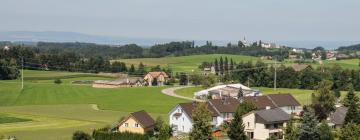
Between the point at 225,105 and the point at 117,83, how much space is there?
56.2m

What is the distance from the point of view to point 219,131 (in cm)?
5484

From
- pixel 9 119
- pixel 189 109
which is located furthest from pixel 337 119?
pixel 9 119

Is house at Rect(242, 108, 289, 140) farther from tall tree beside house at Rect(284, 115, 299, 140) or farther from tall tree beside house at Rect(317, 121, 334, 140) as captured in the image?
tall tree beside house at Rect(284, 115, 299, 140)

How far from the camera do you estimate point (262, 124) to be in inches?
2084

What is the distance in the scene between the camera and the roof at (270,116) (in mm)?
53097

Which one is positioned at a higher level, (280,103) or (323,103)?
(323,103)

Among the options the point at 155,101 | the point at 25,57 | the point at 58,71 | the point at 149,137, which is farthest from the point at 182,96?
the point at 25,57

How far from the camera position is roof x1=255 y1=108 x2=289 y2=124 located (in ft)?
174

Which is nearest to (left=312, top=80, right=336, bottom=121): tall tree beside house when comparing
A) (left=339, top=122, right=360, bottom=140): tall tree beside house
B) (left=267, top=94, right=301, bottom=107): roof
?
(left=267, top=94, right=301, bottom=107): roof

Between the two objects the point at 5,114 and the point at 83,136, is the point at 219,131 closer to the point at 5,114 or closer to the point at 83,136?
the point at 83,136

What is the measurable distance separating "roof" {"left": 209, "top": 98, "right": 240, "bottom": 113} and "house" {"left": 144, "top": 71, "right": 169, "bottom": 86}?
60874mm

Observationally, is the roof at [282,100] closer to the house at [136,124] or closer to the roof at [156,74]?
the house at [136,124]

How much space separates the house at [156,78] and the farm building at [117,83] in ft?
7.95

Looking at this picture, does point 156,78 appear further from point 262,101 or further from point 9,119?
point 9,119
